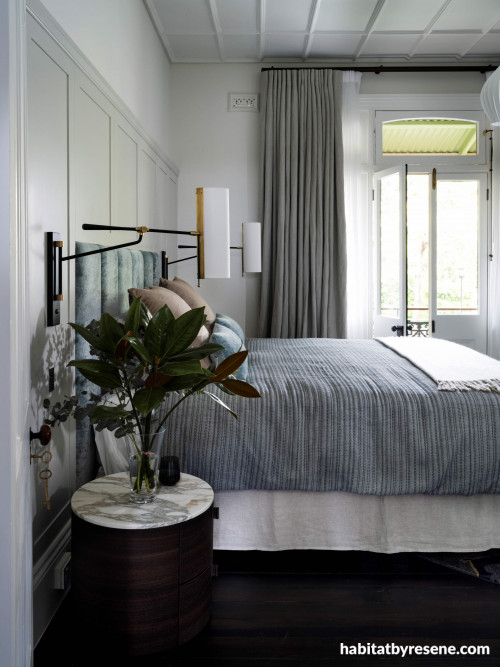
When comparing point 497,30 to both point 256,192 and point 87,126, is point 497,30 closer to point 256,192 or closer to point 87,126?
point 256,192

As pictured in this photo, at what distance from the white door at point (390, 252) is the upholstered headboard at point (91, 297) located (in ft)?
9.38

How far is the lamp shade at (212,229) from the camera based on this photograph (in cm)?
302

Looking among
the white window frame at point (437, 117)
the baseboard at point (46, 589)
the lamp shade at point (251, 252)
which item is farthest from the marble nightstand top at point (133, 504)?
the white window frame at point (437, 117)

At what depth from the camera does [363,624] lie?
2.01 m

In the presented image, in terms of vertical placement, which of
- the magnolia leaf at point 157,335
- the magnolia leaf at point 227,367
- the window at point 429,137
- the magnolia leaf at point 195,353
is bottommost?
the magnolia leaf at point 227,367

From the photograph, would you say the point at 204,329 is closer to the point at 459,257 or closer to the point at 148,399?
the point at 148,399

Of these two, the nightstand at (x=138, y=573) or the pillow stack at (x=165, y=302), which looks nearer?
the nightstand at (x=138, y=573)

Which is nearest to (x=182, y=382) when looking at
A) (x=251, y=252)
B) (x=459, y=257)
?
(x=251, y=252)

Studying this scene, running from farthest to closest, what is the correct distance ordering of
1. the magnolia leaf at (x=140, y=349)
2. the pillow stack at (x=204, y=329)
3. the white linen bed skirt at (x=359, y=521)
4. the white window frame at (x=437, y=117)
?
the white window frame at (x=437, y=117), the pillow stack at (x=204, y=329), the white linen bed skirt at (x=359, y=521), the magnolia leaf at (x=140, y=349)

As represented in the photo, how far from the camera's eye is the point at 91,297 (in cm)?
245

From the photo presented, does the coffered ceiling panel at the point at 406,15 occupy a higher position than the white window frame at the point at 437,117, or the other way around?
the coffered ceiling panel at the point at 406,15

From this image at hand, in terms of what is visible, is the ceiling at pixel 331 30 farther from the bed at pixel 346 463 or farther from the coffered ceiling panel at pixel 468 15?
the bed at pixel 346 463

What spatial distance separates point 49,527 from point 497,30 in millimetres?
4562

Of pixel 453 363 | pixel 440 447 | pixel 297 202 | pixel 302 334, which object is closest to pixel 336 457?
pixel 440 447
